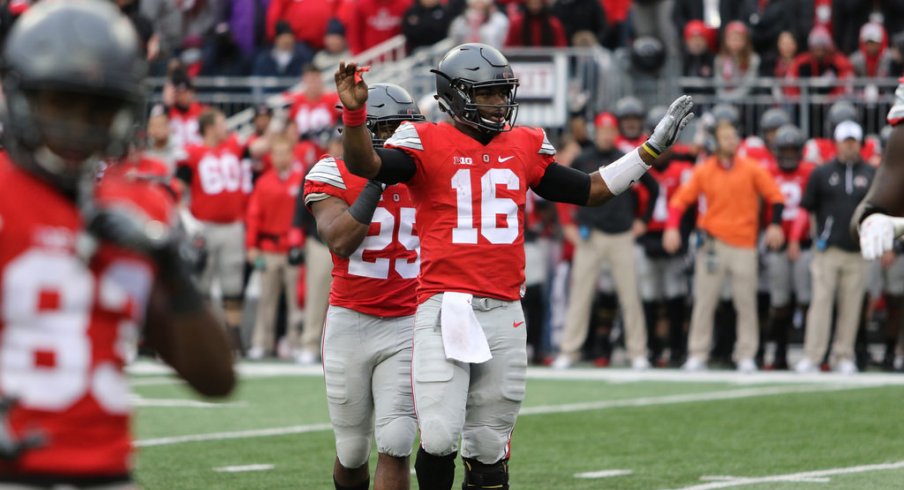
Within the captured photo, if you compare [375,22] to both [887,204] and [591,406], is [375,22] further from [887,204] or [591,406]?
[887,204]

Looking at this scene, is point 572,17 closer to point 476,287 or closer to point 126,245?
point 476,287

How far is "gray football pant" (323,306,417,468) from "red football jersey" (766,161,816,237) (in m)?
7.85

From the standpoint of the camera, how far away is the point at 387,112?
21.5 feet

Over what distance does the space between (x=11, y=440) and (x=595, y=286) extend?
10942mm

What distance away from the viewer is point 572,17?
16422 mm

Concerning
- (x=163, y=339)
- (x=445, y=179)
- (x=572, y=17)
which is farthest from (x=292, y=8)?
(x=163, y=339)

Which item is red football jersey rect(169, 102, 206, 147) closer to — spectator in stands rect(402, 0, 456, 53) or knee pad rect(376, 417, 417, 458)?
spectator in stands rect(402, 0, 456, 53)

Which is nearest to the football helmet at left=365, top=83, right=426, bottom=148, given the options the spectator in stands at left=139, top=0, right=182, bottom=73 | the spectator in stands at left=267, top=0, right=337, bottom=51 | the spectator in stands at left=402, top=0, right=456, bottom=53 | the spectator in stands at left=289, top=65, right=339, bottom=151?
the spectator in stands at left=289, top=65, right=339, bottom=151

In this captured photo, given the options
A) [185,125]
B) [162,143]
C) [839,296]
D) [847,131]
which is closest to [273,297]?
[162,143]

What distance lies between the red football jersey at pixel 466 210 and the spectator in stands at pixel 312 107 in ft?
31.5

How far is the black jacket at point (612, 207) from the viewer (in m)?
13.2

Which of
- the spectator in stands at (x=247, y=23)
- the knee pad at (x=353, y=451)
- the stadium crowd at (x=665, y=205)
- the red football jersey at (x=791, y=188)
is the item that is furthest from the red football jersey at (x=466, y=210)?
the spectator in stands at (x=247, y=23)

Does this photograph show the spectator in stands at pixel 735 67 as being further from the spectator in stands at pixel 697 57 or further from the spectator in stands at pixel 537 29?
the spectator in stands at pixel 537 29

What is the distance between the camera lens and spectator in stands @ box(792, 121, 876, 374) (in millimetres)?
12789
